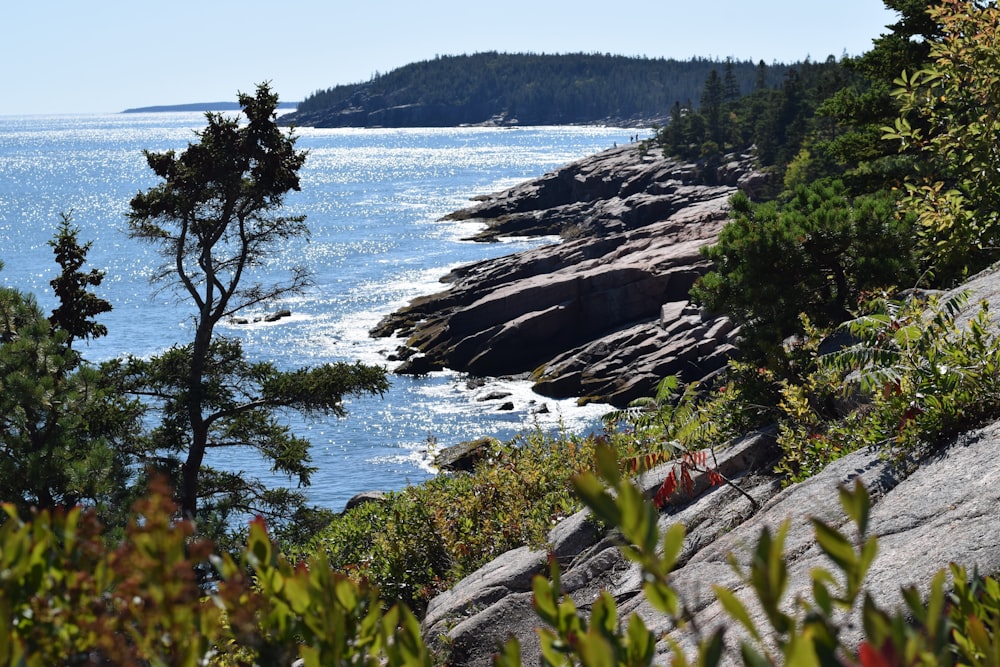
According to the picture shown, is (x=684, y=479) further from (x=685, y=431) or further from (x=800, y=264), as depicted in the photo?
(x=800, y=264)

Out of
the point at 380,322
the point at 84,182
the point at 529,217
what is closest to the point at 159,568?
the point at 380,322

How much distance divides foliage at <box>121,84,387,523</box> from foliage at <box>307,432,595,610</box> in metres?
6.10

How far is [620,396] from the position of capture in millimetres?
33844

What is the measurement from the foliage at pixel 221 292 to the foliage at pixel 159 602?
14.7 meters

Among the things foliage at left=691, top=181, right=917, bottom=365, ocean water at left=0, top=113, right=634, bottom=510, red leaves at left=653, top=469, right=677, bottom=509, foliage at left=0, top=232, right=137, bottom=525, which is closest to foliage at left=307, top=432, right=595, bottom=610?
ocean water at left=0, top=113, right=634, bottom=510

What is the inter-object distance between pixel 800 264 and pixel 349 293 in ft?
160

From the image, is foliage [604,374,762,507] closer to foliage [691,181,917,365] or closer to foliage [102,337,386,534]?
foliage [691,181,917,365]

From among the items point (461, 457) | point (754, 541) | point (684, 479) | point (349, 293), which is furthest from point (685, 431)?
point (349, 293)

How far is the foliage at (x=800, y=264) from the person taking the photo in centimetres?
1120

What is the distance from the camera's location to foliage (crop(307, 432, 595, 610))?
9469mm

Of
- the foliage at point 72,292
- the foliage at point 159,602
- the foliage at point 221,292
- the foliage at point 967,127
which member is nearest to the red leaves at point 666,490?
the foliage at point 967,127

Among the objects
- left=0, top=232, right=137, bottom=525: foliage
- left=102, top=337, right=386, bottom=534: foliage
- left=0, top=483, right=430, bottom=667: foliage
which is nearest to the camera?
left=0, top=483, right=430, bottom=667: foliage

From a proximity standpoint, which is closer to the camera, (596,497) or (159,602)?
(596,497)

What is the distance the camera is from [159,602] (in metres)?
1.83
